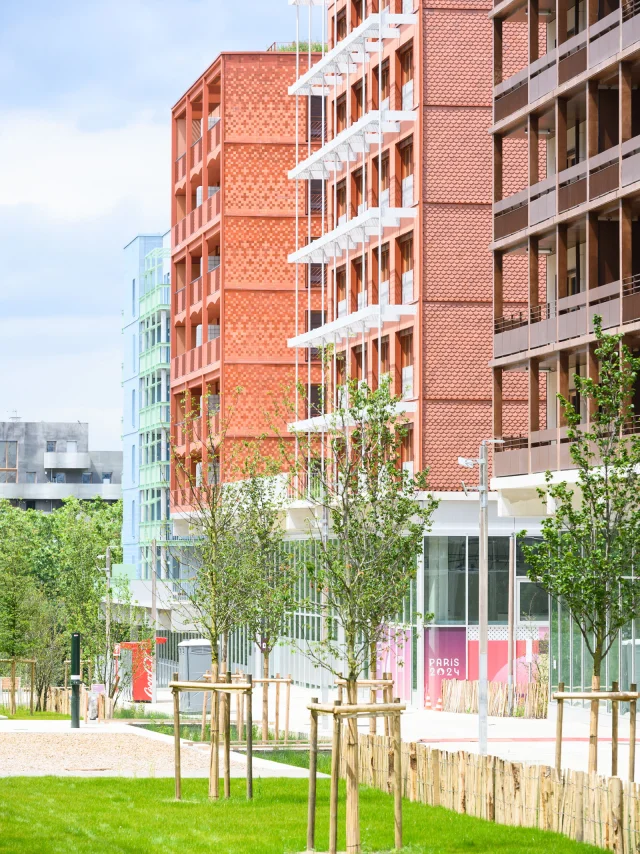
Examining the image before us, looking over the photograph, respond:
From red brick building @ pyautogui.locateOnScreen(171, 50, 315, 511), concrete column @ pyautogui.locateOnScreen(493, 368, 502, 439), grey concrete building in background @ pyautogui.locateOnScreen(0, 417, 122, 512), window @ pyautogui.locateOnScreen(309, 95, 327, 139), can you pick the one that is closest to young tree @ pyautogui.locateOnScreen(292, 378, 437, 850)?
concrete column @ pyautogui.locateOnScreen(493, 368, 502, 439)

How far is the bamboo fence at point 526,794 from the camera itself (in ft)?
57.5

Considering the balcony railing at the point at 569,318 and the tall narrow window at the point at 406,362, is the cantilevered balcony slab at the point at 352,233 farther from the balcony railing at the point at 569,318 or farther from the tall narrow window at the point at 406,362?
the balcony railing at the point at 569,318

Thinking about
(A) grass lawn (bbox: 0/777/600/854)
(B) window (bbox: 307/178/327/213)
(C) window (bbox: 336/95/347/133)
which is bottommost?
(A) grass lawn (bbox: 0/777/600/854)

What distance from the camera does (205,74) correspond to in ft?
245

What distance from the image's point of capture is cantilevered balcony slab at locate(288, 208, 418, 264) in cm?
5572

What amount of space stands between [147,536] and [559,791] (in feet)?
238

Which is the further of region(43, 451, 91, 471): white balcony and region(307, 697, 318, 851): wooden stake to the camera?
region(43, 451, 91, 471): white balcony

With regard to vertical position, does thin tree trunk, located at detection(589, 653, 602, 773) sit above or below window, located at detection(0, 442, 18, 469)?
below

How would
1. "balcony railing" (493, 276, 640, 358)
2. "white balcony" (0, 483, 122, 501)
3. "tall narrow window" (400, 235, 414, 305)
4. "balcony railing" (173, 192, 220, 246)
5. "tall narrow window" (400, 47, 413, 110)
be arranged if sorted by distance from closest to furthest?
"balcony railing" (493, 276, 640, 358) → "tall narrow window" (400, 235, 414, 305) → "tall narrow window" (400, 47, 413, 110) → "balcony railing" (173, 192, 220, 246) → "white balcony" (0, 483, 122, 501)

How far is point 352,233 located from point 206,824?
41.5 meters

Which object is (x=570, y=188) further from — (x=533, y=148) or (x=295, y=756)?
(x=295, y=756)

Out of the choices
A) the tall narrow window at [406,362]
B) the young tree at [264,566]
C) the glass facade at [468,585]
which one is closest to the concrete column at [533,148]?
the young tree at [264,566]

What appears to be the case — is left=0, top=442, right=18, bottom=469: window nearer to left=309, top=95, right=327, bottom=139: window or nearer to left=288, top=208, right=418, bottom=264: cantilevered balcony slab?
left=309, top=95, right=327, bottom=139: window

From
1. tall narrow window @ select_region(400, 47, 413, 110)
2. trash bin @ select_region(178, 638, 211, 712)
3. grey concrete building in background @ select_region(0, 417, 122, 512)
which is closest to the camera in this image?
tall narrow window @ select_region(400, 47, 413, 110)
